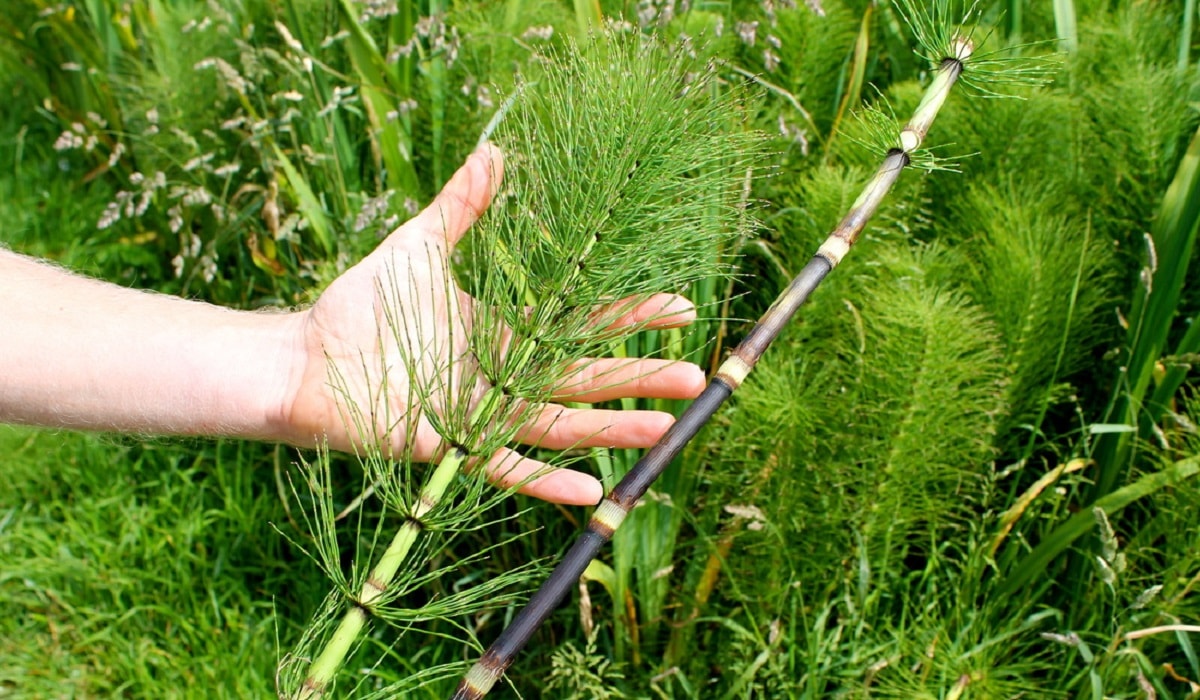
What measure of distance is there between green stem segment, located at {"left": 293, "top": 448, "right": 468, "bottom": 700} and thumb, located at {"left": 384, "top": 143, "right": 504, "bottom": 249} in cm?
46

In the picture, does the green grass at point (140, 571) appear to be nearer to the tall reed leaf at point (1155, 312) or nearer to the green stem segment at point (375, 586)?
the green stem segment at point (375, 586)

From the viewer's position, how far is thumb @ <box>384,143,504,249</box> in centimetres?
137

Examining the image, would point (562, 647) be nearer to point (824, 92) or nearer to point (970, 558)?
point (970, 558)

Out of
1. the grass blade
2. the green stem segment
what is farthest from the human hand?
the grass blade

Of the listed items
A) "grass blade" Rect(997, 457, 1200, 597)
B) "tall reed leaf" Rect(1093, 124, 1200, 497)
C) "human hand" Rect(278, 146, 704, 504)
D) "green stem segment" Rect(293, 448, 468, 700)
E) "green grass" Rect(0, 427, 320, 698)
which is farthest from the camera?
"green grass" Rect(0, 427, 320, 698)

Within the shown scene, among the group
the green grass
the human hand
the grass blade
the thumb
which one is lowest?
the green grass

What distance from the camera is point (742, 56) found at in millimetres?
2000

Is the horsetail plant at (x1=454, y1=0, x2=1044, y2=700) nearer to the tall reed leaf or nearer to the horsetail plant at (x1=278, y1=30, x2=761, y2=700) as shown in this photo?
the horsetail plant at (x1=278, y1=30, x2=761, y2=700)

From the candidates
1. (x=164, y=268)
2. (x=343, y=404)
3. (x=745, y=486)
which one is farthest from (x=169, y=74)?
(x=745, y=486)

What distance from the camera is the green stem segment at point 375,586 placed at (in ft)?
2.94

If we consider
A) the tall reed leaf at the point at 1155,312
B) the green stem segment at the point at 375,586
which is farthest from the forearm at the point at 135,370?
the tall reed leaf at the point at 1155,312

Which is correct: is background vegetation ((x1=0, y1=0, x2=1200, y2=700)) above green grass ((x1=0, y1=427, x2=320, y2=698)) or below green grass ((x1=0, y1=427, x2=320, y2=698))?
above

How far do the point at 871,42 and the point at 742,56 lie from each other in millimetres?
315

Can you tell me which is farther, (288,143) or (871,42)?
(288,143)
